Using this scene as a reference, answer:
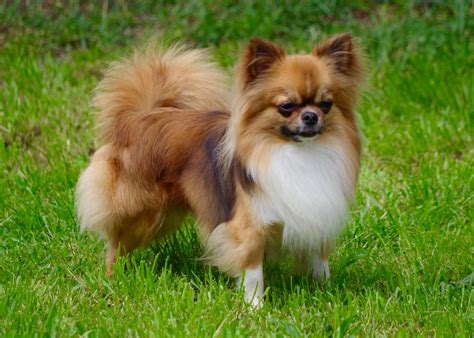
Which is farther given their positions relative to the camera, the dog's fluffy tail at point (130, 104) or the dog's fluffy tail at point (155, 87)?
the dog's fluffy tail at point (155, 87)

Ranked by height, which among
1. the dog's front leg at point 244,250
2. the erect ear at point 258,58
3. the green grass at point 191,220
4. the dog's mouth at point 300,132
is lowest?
the green grass at point 191,220

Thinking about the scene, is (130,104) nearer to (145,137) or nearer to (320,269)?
(145,137)

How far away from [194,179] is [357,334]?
120cm

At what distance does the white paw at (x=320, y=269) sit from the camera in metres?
4.97

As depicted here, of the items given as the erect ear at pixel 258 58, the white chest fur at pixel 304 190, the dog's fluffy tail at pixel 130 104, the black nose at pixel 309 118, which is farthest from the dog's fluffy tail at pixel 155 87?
the black nose at pixel 309 118

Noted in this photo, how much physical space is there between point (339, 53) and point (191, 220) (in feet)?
4.47

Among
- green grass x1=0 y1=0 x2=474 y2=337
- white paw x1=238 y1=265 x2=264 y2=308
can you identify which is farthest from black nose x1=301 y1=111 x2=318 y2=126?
white paw x1=238 y1=265 x2=264 y2=308

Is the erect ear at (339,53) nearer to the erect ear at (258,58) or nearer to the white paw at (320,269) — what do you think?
the erect ear at (258,58)

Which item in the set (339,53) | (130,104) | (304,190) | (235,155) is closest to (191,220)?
(130,104)

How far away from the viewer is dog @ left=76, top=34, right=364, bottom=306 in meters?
4.51

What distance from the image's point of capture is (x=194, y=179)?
488 cm

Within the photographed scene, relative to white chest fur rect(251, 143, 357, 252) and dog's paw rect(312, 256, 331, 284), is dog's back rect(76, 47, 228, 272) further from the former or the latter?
dog's paw rect(312, 256, 331, 284)

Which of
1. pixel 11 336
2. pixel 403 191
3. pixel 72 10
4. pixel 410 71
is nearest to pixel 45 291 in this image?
pixel 11 336

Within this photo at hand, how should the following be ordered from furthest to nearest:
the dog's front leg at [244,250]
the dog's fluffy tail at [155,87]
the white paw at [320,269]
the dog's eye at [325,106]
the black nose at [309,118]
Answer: the dog's fluffy tail at [155,87] < the white paw at [320,269] < the dog's front leg at [244,250] < the dog's eye at [325,106] < the black nose at [309,118]
